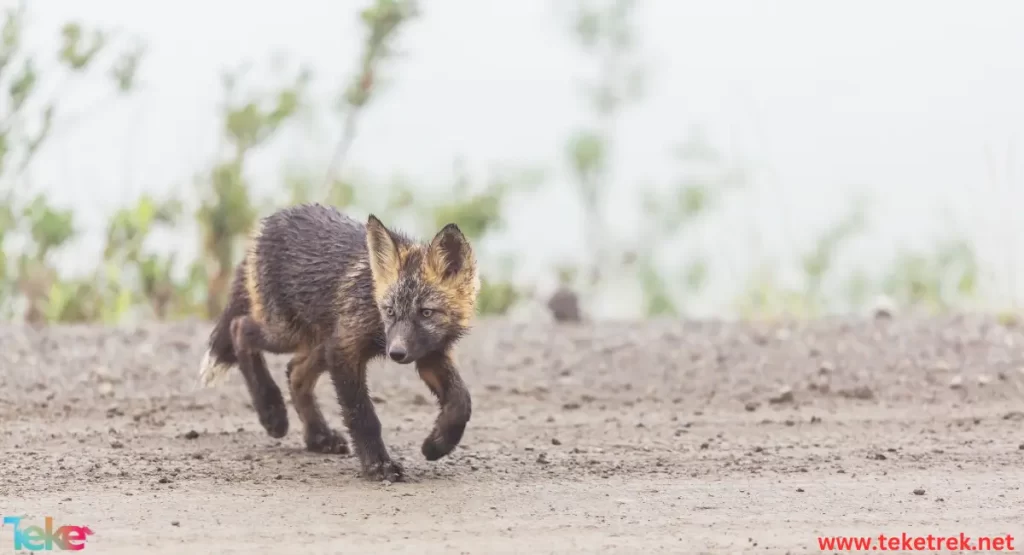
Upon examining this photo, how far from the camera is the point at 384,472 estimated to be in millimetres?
6500

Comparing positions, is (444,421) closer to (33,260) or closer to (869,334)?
(869,334)

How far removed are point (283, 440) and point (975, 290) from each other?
8.56 meters

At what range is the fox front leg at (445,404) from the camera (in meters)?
6.43

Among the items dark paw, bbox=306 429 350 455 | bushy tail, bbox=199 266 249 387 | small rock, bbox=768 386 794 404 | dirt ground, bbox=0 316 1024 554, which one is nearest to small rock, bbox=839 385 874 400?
dirt ground, bbox=0 316 1024 554

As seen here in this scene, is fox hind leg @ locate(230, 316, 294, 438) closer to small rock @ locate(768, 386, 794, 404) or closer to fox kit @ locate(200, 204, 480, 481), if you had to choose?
fox kit @ locate(200, 204, 480, 481)

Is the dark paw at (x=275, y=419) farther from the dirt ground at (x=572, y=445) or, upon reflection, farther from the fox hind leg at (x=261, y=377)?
the dirt ground at (x=572, y=445)

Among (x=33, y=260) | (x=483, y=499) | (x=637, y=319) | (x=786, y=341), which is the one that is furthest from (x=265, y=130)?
(x=483, y=499)

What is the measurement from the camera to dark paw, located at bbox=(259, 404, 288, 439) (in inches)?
291

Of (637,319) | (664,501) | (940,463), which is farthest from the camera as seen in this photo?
(637,319)

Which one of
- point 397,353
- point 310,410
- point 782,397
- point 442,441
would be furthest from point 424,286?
point 782,397

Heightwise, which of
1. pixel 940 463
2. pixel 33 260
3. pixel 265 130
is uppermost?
pixel 265 130

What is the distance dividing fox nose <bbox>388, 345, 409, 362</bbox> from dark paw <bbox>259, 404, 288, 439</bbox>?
5.50 feet

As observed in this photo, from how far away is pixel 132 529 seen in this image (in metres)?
5.45

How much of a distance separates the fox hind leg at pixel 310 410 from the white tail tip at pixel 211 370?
30.8 inches
